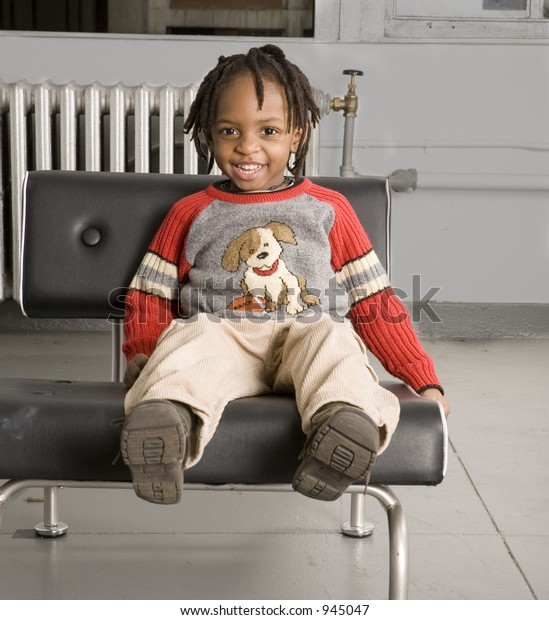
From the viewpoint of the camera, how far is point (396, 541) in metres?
1.21

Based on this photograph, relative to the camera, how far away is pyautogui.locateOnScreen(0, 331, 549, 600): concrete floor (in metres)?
1.50

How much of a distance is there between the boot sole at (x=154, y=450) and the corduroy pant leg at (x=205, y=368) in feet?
0.20

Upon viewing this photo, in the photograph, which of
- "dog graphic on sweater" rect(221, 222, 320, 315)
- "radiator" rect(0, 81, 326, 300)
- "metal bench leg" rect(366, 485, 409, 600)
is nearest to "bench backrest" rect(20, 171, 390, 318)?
"dog graphic on sweater" rect(221, 222, 320, 315)

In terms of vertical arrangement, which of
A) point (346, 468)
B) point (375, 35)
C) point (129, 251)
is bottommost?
point (346, 468)

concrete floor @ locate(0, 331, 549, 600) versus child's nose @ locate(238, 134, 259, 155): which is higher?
child's nose @ locate(238, 134, 259, 155)

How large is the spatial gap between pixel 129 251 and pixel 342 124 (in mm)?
1797

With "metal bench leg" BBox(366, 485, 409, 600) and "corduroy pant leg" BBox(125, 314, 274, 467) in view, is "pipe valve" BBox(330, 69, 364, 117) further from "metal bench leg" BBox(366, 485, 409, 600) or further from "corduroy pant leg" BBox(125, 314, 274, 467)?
"metal bench leg" BBox(366, 485, 409, 600)

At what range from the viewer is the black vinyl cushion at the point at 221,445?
116cm

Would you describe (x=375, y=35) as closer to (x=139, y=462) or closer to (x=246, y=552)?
(x=246, y=552)

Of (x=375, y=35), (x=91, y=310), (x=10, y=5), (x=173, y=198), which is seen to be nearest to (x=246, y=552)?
(x=91, y=310)

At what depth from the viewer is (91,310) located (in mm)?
1648

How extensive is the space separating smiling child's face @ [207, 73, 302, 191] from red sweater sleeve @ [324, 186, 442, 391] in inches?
5.0

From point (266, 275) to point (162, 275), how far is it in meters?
0.20

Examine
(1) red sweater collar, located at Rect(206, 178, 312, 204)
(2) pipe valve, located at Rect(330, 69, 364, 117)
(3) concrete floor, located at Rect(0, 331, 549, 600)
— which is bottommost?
(3) concrete floor, located at Rect(0, 331, 549, 600)
